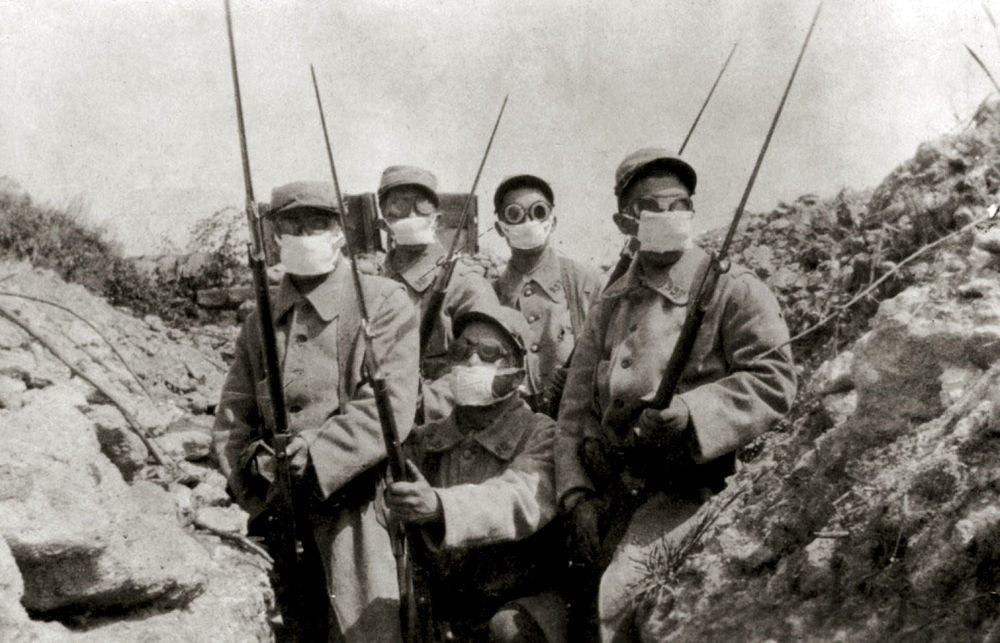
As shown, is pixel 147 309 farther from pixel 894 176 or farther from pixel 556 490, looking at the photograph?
pixel 556 490

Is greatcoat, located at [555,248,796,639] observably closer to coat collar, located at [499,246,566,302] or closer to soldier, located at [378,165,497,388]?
coat collar, located at [499,246,566,302]

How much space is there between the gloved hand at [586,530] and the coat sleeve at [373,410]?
0.89 m

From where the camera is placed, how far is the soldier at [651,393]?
14.2 feet

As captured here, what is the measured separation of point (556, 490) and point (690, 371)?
2.48ft

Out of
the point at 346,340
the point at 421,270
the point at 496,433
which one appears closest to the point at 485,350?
the point at 496,433

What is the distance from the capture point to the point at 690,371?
4.60 meters

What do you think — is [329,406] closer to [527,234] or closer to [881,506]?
[527,234]

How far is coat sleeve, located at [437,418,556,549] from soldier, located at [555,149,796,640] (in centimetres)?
15

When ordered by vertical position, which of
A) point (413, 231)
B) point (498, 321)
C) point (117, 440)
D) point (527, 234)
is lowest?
point (117, 440)

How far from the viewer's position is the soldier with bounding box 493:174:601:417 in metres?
6.46

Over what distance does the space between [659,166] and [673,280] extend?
564mm

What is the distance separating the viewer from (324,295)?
5.27 meters

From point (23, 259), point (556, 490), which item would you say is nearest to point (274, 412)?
point (556, 490)

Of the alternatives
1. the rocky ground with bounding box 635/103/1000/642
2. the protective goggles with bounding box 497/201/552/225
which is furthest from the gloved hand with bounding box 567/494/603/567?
the protective goggles with bounding box 497/201/552/225
